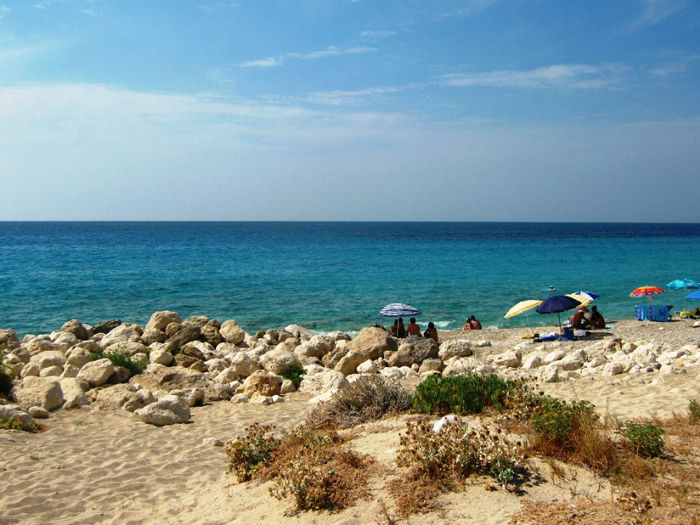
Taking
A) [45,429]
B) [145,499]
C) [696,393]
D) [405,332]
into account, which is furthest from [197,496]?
[405,332]

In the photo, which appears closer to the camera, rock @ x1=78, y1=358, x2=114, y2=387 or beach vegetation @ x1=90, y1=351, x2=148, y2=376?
rock @ x1=78, y1=358, x2=114, y2=387

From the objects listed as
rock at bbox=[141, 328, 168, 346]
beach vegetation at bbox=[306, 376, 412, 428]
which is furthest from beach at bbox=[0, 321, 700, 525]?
rock at bbox=[141, 328, 168, 346]

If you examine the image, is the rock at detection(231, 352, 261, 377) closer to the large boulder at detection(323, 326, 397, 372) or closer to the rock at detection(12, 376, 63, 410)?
the large boulder at detection(323, 326, 397, 372)

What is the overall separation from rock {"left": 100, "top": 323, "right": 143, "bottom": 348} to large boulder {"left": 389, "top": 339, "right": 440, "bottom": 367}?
912 centimetres

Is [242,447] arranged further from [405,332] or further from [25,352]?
[405,332]

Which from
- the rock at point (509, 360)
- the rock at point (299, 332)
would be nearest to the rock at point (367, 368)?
the rock at point (509, 360)

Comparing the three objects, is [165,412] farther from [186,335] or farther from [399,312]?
[399,312]

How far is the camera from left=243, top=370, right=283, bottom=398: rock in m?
12.4

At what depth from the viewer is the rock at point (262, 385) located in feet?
40.8

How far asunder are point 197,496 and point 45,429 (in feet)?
14.6

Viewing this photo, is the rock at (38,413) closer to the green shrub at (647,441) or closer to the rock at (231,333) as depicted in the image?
the rock at (231,333)

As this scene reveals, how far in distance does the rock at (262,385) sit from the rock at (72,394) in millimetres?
3419

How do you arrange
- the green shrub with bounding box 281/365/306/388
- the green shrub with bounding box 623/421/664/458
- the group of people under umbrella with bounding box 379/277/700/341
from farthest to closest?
the group of people under umbrella with bounding box 379/277/700/341
the green shrub with bounding box 281/365/306/388
the green shrub with bounding box 623/421/664/458

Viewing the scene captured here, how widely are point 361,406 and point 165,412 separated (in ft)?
13.0
